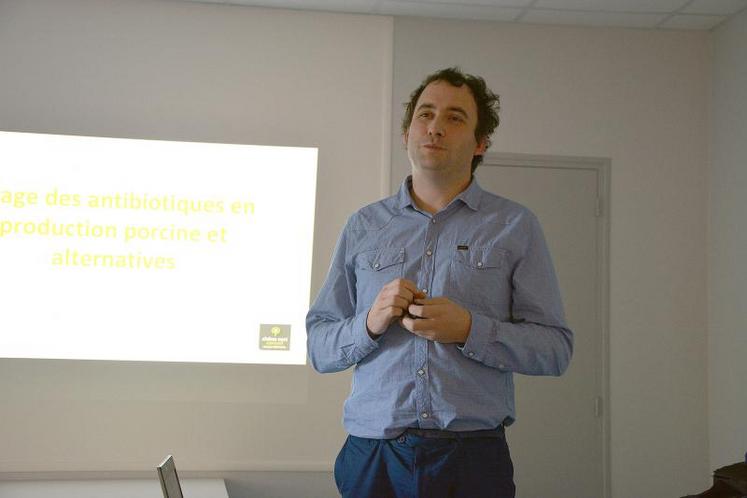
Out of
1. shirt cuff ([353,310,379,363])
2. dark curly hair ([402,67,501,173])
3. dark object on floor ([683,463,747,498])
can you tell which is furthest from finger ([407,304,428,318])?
dark object on floor ([683,463,747,498])

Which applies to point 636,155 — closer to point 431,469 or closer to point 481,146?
point 481,146

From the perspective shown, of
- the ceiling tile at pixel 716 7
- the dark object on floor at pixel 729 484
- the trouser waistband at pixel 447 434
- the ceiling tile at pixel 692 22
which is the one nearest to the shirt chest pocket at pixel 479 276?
the trouser waistband at pixel 447 434

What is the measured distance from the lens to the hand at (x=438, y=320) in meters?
1.23

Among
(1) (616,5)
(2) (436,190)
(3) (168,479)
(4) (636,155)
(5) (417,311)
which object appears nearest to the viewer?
(5) (417,311)

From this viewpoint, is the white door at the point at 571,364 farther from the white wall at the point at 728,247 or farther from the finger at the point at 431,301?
the finger at the point at 431,301

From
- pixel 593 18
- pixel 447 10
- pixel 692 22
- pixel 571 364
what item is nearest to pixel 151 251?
pixel 447 10

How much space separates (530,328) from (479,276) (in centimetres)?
12

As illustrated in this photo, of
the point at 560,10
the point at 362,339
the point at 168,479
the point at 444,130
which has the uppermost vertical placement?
the point at 560,10

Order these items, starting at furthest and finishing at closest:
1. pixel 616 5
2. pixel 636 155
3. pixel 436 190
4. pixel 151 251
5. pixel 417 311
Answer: pixel 636 155 → pixel 616 5 → pixel 151 251 → pixel 436 190 → pixel 417 311

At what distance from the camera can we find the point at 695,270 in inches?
182

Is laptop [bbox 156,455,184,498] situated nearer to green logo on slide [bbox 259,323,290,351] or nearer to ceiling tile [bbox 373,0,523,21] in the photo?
green logo on slide [bbox 259,323,290,351]

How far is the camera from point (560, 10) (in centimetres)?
441

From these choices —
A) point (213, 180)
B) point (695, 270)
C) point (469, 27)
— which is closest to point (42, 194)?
point (213, 180)

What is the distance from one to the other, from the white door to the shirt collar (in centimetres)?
303
